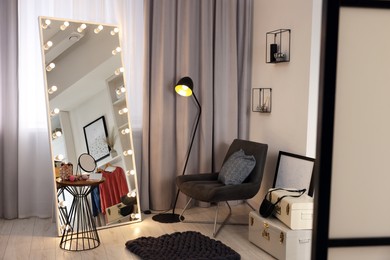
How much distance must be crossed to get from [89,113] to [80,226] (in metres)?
0.95

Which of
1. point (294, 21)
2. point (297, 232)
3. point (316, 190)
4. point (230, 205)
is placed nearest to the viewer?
point (316, 190)

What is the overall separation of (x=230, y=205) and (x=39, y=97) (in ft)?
7.08

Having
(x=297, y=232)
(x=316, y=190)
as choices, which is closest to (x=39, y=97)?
(x=297, y=232)

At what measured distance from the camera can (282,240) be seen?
9.86 feet

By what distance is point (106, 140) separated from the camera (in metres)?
3.81

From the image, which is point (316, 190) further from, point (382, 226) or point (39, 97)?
point (39, 97)

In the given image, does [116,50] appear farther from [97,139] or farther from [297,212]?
[297,212]

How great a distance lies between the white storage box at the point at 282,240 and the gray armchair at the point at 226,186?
0.38m

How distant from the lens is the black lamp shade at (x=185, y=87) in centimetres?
397

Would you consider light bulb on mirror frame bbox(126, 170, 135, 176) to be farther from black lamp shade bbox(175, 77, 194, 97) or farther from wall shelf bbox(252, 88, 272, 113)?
wall shelf bbox(252, 88, 272, 113)

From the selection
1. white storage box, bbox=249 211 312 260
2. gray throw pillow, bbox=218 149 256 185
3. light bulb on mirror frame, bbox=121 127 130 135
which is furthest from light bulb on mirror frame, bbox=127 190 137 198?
white storage box, bbox=249 211 312 260

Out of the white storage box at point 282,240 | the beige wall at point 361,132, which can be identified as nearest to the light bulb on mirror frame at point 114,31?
the white storage box at point 282,240

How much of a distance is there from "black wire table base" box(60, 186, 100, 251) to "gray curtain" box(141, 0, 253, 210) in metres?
0.83

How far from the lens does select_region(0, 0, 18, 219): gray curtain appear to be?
148 inches
